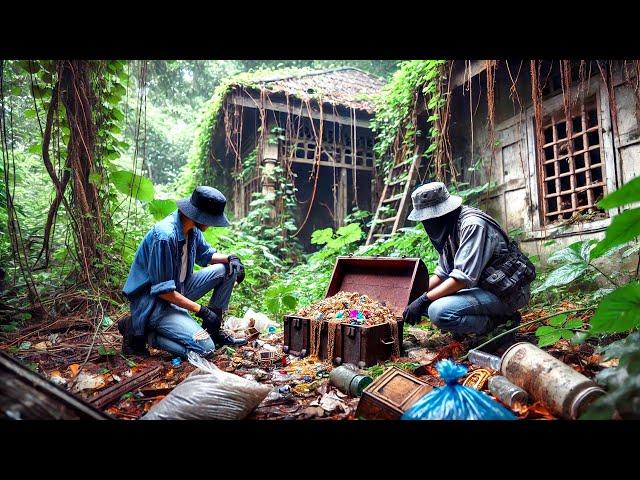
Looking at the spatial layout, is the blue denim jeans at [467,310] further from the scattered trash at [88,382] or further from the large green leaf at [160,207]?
the large green leaf at [160,207]

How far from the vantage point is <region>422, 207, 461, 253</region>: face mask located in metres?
3.54

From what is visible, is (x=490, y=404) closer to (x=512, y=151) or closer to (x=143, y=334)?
(x=143, y=334)

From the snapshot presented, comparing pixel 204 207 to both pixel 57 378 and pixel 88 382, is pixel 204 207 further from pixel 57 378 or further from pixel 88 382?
pixel 57 378

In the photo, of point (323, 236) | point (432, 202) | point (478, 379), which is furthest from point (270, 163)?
point (478, 379)

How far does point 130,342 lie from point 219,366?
0.84 metres

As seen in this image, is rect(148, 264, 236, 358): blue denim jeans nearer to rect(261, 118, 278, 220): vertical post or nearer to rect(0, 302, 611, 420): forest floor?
rect(0, 302, 611, 420): forest floor

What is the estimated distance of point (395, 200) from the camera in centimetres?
826

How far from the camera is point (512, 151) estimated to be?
6.21m

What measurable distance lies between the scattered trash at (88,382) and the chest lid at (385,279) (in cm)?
224

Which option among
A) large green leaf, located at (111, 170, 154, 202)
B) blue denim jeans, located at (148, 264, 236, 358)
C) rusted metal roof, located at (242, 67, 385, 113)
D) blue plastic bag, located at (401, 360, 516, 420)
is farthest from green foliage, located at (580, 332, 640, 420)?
rusted metal roof, located at (242, 67, 385, 113)

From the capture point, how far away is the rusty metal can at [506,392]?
229cm

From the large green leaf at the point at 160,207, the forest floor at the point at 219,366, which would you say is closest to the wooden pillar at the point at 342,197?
the large green leaf at the point at 160,207
